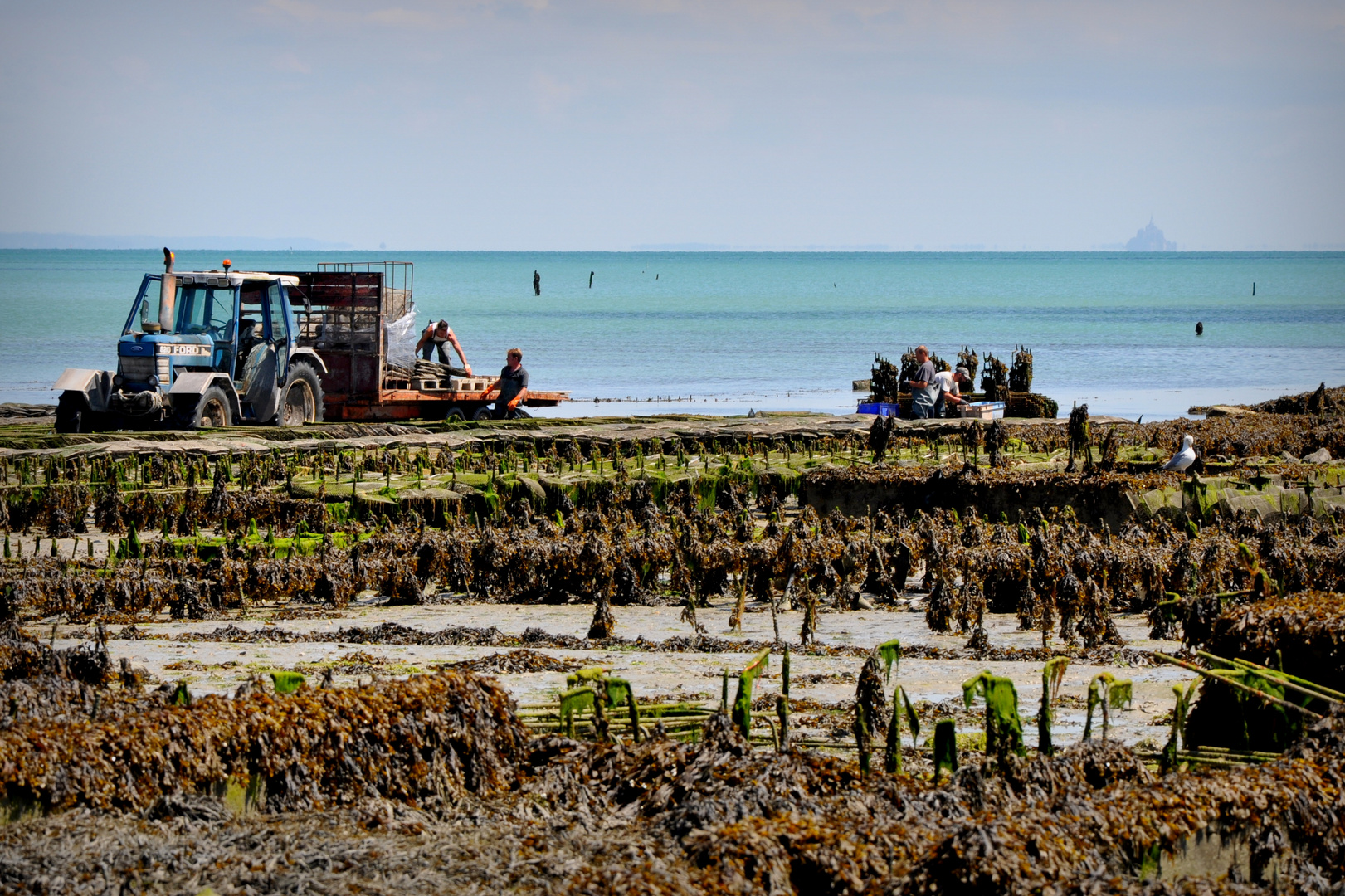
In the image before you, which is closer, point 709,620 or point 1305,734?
point 1305,734

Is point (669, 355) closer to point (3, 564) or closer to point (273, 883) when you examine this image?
point (3, 564)

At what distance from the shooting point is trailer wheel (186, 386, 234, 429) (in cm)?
1670

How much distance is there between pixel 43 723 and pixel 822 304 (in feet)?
274

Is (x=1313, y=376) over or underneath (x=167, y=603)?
over

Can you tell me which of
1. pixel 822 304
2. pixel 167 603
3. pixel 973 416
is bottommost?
pixel 167 603

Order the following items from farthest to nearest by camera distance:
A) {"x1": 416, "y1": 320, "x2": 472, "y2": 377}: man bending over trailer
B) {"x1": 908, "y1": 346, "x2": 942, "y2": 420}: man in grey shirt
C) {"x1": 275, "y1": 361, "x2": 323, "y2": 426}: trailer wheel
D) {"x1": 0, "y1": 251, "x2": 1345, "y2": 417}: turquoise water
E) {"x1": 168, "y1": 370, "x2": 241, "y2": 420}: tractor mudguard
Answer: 1. {"x1": 0, "y1": 251, "x2": 1345, "y2": 417}: turquoise water
2. {"x1": 416, "y1": 320, "x2": 472, "y2": 377}: man bending over trailer
3. {"x1": 908, "y1": 346, "x2": 942, "y2": 420}: man in grey shirt
4. {"x1": 275, "y1": 361, "x2": 323, "y2": 426}: trailer wheel
5. {"x1": 168, "y1": 370, "x2": 241, "y2": 420}: tractor mudguard

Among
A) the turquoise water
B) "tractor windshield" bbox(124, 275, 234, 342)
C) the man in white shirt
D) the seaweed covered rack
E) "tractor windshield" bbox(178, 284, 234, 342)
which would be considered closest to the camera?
the seaweed covered rack

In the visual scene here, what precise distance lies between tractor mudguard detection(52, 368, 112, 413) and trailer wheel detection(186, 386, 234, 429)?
1119 mm

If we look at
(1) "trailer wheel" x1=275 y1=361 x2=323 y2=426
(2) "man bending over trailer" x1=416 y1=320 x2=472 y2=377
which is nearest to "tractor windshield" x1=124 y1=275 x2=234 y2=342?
(1) "trailer wheel" x1=275 y1=361 x2=323 y2=426

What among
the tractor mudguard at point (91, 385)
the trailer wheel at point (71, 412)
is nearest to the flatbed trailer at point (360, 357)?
the tractor mudguard at point (91, 385)

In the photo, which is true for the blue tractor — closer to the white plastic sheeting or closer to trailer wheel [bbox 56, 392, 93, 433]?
trailer wheel [bbox 56, 392, 93, 433]

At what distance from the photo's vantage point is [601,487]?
1318 centimetres

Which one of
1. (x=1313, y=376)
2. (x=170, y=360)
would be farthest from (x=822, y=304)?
(x=170, y=360)

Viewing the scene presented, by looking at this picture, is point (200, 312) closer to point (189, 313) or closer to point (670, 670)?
point (189, 313)
